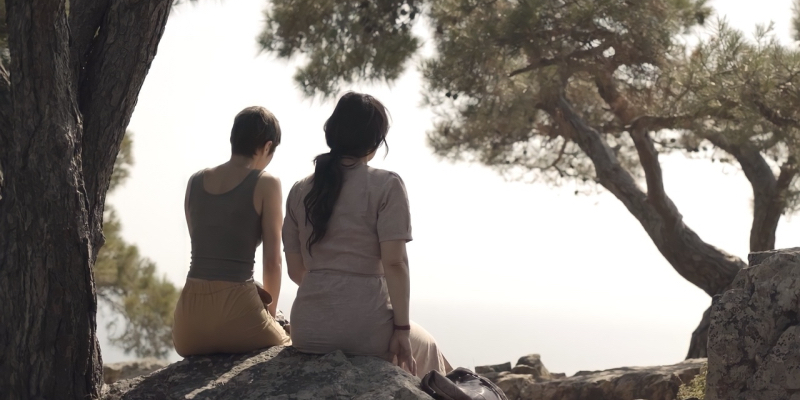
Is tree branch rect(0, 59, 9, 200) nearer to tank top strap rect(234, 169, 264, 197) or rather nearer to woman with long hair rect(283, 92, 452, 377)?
tank top strap rect(234, 169, 264, 197)

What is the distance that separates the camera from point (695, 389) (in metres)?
4.13

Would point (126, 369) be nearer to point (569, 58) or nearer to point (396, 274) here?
point (569, 58)

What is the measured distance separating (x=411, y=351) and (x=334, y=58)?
4.24m

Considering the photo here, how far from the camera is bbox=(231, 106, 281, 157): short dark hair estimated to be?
269 cm

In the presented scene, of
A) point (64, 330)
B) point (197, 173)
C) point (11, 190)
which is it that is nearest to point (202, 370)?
point (64, 330)

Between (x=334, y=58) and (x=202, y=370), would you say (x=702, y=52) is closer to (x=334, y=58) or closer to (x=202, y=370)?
(x=334, y=58)

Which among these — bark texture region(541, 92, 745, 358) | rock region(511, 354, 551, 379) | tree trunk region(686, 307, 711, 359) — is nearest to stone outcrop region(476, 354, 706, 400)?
rock region(511, 354, 551, 379)

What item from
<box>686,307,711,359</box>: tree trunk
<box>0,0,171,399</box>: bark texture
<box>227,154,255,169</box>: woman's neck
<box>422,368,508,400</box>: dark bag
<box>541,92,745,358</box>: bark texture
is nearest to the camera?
<box>422,368,508,400</box>: dark bag

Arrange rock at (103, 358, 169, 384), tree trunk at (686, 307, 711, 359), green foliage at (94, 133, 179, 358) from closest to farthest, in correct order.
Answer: tree trunk at (686, 307, 711, 359) < rock at (103, 358, 169, 384) < green foliage at (94, 133, 179, 358)

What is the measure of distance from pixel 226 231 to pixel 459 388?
901mm

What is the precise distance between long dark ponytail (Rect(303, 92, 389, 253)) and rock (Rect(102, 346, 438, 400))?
373 mm

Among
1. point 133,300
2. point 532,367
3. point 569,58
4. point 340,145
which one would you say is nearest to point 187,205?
point 340,145

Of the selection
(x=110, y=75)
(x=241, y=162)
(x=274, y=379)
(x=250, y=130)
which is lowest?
(x=274, y=379)

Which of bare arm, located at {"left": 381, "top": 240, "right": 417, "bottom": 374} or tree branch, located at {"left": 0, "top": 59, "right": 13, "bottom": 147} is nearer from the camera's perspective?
bare arm, located at {"left": 381, "top": 240, "right": 417, "bottom": 374}
